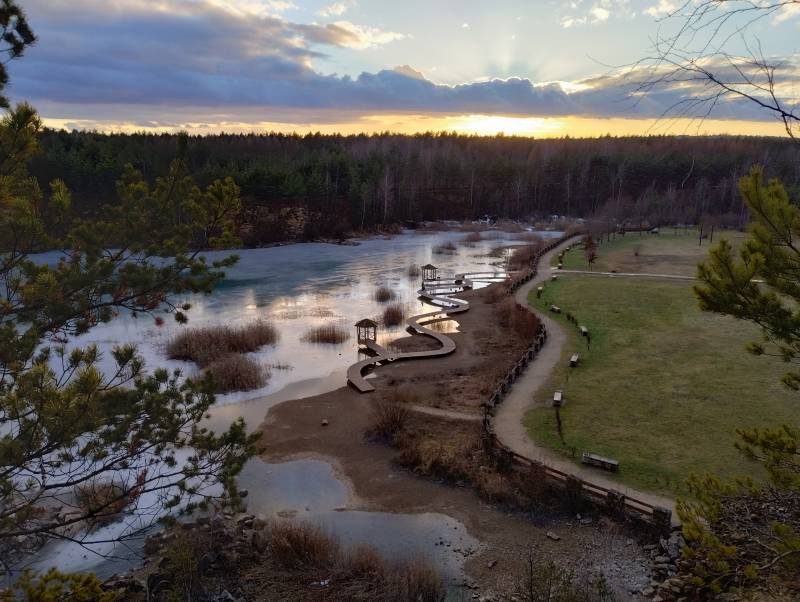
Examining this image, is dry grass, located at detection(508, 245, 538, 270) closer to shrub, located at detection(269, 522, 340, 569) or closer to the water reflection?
the water reflection

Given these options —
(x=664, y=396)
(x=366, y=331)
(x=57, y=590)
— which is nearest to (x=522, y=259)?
(x=366, y=331)

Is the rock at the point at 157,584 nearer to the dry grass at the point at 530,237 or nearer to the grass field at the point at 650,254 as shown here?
the grass field at the point at 650,254

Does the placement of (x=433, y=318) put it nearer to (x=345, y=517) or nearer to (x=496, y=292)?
(x=496, y=292)

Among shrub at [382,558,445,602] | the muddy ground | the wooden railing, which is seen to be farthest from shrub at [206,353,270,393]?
shrub at [382,558,445,602]

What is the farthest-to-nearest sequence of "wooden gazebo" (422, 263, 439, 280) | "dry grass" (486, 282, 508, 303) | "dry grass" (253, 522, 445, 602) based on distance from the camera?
"wooden gazebo" (422, 263, 439, 280), "dry grass" (486, 282, 508, 303), "dry grass" (253, 522, 445, 602)

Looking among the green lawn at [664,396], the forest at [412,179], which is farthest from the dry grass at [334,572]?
the forest at [412,179]

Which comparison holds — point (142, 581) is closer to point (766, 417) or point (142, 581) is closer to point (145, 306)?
point (145, 306)

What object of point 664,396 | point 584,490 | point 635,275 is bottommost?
point 584,490
